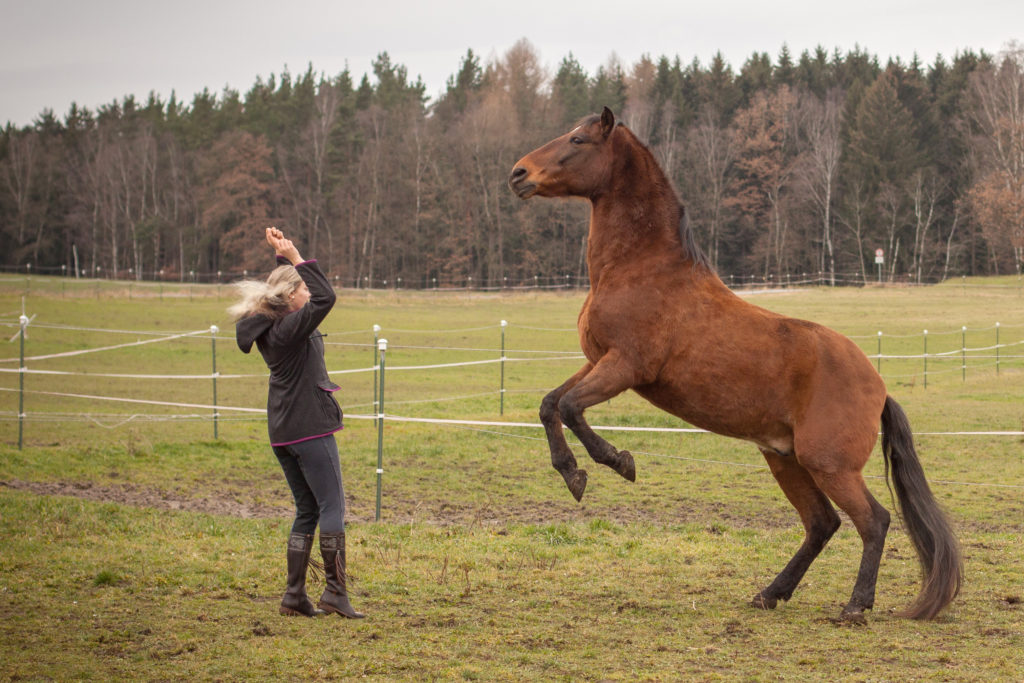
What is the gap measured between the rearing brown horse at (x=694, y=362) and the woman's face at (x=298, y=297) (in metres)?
1.42

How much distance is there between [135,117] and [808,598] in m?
90.7

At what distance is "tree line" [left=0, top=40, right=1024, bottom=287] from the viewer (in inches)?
2227

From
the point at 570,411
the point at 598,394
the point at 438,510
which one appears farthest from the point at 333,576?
the point at 438,510

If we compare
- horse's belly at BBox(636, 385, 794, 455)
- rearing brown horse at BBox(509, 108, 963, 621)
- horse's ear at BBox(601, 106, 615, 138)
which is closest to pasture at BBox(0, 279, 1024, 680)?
rearing brown horse at BBox(509, 108, 963, 621)

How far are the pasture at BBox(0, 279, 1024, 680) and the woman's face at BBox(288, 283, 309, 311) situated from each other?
183cm

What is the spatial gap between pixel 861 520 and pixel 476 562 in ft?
8.96

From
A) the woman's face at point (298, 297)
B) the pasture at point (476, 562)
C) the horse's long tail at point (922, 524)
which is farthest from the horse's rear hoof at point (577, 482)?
the horse's long tail at point (922, 524)

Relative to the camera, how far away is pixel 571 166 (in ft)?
18.0

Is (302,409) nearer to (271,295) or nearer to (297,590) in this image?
(271,295)

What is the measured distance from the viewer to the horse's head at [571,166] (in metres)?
5.44

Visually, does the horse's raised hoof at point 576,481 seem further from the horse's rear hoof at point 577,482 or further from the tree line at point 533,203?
the tree line at point 533,203

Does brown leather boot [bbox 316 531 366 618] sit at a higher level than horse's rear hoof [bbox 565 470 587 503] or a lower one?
lower

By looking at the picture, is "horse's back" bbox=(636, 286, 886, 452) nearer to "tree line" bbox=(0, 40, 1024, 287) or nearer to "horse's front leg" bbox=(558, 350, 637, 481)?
"horse's front leg" bbox=(558, 350, 637, 481)

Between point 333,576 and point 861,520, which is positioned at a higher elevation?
point 861,520
